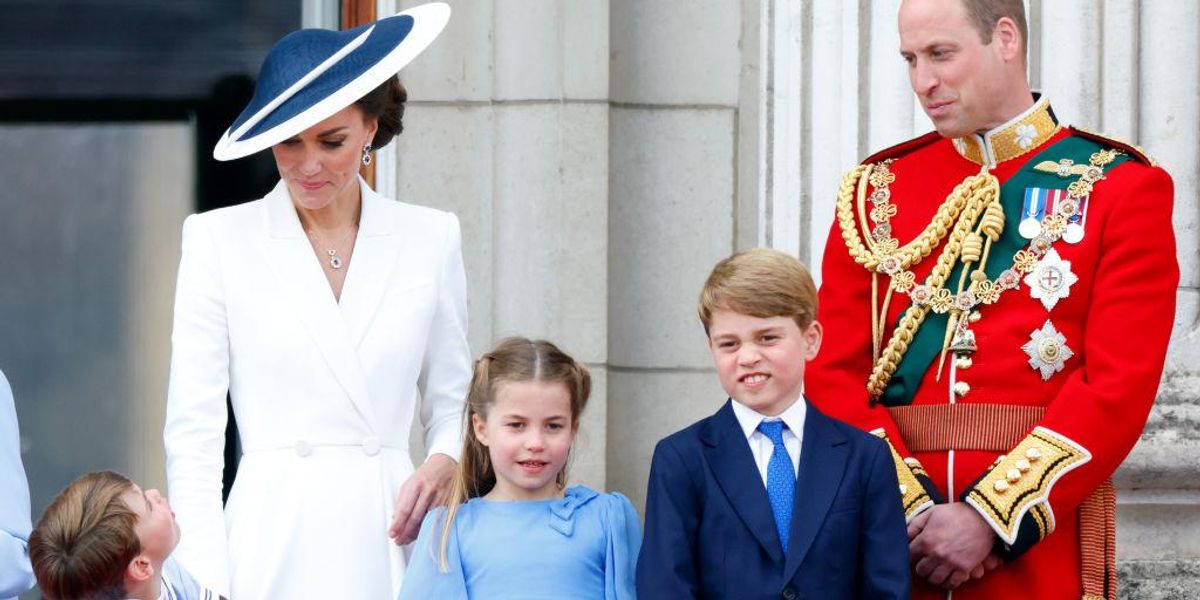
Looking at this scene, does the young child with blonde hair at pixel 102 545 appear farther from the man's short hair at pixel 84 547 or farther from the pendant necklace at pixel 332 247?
the pendant necklace at pixel 332 247

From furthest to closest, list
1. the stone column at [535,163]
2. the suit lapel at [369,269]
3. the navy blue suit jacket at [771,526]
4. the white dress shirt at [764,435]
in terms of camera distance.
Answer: the stone column at [535,163] → the suit lapel at [369,269] → the white dress shirt at [764,435] → the navy blue suit jacket at [771,526]

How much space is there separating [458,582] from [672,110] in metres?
2.18

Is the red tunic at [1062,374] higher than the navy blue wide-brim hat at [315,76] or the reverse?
the reverse

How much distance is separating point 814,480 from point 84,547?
4.15 ft

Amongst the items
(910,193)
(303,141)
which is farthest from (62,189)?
(910,193)

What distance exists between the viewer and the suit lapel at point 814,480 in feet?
12.7

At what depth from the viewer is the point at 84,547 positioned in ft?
12.7

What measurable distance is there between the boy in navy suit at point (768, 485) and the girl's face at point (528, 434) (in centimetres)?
28

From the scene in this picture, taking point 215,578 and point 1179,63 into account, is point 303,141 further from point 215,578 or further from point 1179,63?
point 1179,63

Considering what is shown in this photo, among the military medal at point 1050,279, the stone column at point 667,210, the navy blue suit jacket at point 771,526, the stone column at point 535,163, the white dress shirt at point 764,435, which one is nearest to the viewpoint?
the navy blue suit jacket at point 771,526

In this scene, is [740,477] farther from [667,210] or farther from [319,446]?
[667,210]

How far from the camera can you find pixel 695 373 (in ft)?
19.6

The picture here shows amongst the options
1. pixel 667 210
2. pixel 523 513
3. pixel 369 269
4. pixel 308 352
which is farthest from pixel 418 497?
pixel 667 210

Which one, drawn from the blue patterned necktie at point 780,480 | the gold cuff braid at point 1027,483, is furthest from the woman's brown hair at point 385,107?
the gold cuff braid at point 1027,483
